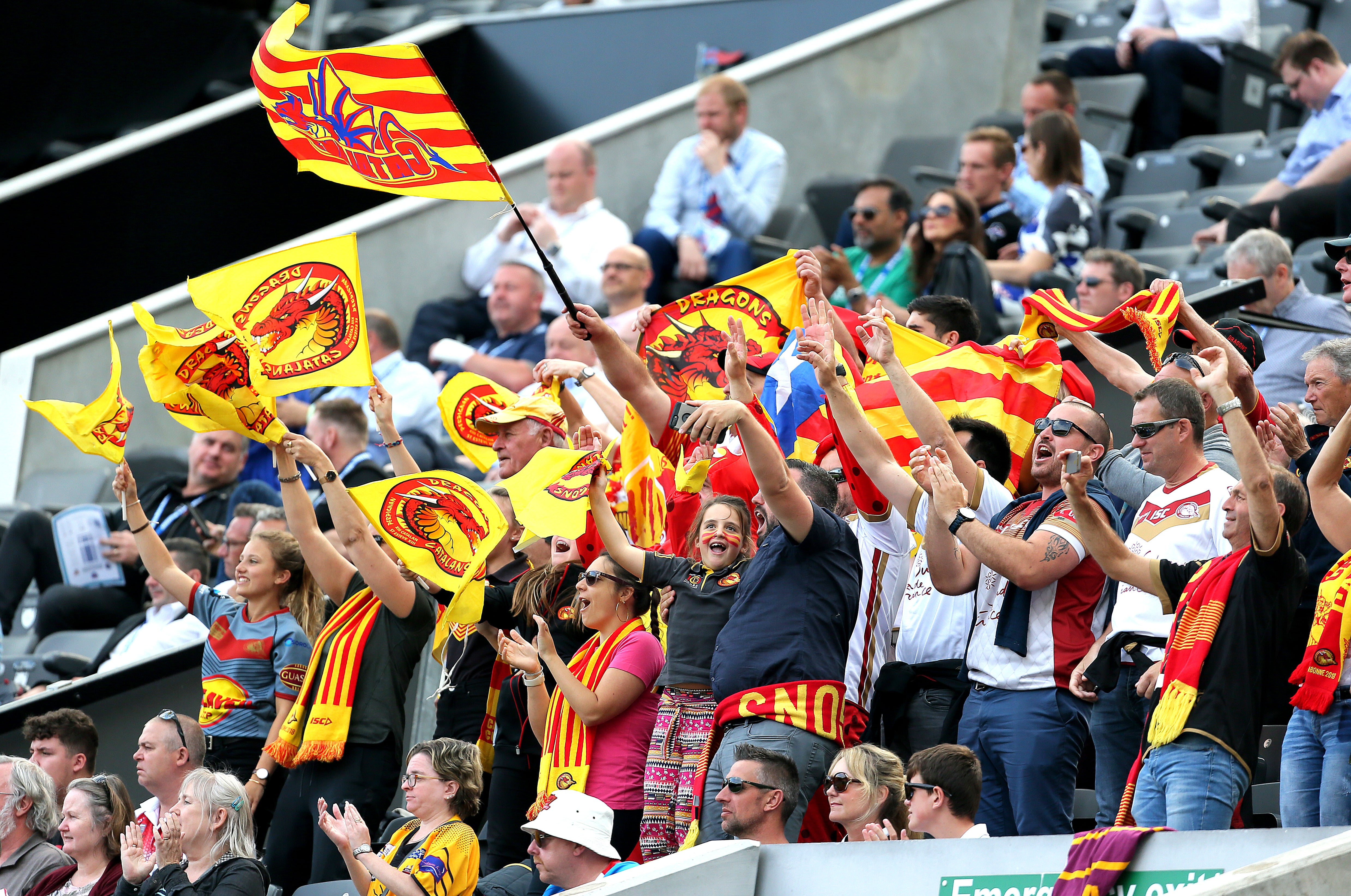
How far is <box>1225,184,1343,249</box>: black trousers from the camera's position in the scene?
29.0 feet

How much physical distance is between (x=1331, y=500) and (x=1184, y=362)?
2.96 ft

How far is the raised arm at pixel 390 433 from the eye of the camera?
22.6 feet

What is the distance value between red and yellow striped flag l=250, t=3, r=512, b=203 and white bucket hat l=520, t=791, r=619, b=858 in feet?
6.34

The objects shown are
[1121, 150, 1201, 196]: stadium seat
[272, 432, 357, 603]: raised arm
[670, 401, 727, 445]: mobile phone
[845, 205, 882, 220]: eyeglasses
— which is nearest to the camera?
[670, 401, 727, 445]: mobile phone

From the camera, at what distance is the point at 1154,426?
5211mm

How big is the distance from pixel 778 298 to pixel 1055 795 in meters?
2.43

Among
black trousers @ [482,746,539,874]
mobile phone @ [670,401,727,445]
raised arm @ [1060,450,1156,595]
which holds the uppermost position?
mobile phone @ [670,401,727,445]

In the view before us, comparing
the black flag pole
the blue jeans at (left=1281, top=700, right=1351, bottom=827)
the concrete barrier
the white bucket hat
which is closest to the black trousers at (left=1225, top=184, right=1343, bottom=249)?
the concrete barrier

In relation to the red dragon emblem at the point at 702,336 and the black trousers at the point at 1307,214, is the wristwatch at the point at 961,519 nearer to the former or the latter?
the red dragon emblem at the point at 702,336

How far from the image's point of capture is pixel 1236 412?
A: 4664 mm

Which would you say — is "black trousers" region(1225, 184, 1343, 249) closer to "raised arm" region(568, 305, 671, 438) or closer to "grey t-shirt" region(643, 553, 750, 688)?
"raised arm" region(568, 305, 671, 438)

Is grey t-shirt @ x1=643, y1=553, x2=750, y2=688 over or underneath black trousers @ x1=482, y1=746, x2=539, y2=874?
over

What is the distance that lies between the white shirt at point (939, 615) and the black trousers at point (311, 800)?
1.94 meters

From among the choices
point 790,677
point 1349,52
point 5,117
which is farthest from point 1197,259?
point 5,117
